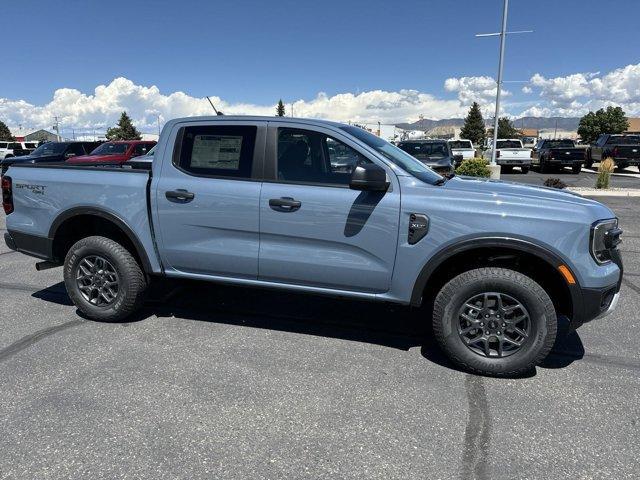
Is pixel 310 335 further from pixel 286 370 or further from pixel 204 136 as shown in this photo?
pixel 204 136

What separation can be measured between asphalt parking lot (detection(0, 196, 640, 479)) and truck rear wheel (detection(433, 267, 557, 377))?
154 mm

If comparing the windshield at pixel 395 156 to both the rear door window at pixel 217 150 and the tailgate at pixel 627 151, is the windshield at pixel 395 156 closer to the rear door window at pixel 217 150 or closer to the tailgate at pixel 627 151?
the rear door window at pixel 217 150

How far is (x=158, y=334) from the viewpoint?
4.21m

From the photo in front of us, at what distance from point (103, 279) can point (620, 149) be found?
980 inches

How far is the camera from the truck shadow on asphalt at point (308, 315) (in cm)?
409

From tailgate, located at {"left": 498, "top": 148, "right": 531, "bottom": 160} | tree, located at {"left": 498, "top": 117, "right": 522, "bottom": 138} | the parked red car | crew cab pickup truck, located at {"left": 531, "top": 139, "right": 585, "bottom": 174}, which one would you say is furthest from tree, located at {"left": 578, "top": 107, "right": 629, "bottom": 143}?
the parked red car

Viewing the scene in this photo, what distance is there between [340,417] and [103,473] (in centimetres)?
132

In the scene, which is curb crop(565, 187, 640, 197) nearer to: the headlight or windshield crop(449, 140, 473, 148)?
windshield crop(449, 140, 473, 148)

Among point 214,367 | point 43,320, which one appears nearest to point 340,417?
point 214,367

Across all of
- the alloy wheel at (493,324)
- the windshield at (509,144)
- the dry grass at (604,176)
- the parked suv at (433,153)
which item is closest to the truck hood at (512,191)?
the alloy wheel at (493,324)

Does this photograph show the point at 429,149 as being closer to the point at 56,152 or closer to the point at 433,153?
the point at 433,153

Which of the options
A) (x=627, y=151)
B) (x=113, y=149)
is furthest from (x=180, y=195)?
(x=627, y=151)

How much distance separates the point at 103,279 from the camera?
4.42 meters

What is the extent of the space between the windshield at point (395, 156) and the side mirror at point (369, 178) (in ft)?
1.03
